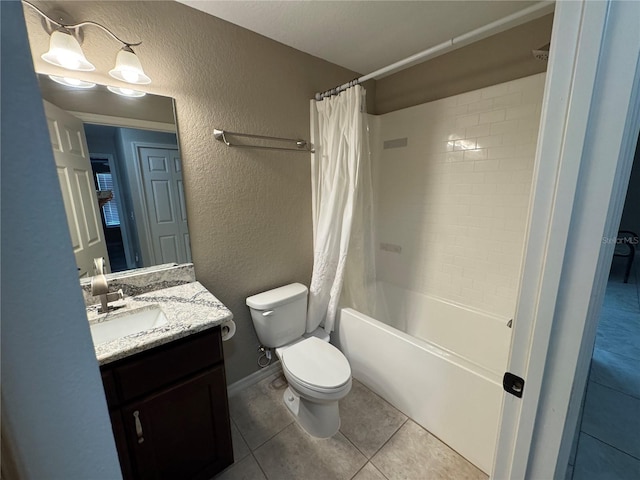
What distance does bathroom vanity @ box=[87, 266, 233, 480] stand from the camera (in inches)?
38.9

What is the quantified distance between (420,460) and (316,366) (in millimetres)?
708

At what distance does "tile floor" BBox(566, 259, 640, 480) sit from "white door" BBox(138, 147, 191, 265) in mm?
2261

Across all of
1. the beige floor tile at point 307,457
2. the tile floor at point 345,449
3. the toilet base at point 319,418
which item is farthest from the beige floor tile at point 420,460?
the toilet base at point 319,418

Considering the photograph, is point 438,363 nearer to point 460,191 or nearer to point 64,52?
point 460,191

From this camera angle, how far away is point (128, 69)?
1.18 m

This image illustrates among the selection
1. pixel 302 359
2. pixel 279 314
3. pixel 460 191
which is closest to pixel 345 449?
pixel 302 359

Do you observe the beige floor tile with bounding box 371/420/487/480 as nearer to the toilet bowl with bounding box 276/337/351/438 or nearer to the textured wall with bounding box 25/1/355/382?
the toilet bowl with bounding box 276/337/351/438

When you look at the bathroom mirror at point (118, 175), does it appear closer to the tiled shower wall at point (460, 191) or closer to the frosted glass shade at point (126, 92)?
the frosted glass shade at point (126, 92)

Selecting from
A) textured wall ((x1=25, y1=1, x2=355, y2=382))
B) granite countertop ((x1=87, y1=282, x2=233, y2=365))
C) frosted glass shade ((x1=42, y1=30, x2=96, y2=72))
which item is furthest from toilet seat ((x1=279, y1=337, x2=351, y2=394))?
frosted glass shade ((x1=42, y1=30, x2=96, y2=72))

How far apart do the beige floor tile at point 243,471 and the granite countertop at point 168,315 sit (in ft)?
2.74

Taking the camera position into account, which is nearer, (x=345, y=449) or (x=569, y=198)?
(x=569, y=198)

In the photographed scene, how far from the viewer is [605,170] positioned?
→ 52 cm

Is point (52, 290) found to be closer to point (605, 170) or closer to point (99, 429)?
point (99, 429)

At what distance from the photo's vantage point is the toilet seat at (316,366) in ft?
4.69
